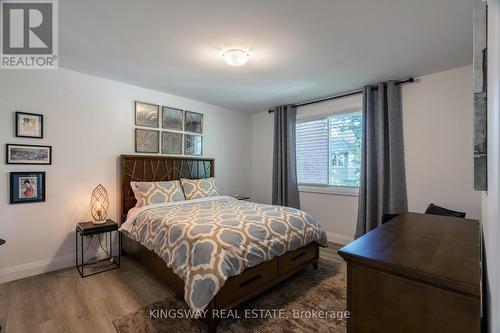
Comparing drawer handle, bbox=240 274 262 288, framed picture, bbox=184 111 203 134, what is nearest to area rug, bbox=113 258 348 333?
drawer handle, bbox=240 274 262 288

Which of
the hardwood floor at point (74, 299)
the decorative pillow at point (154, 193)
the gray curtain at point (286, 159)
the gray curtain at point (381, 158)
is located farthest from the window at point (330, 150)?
the hardwood floor at point (74, 299)

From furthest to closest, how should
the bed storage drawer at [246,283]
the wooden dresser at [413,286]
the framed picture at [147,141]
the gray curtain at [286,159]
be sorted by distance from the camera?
the gray curtain at [286,159]
the framed picture at [147,141]
the bed storage drawer at [246,283]
the wooden dresser at [413,286]

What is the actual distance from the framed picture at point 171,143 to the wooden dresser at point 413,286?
321 centimetres

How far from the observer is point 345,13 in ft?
5.84

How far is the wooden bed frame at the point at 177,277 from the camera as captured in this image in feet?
6.06

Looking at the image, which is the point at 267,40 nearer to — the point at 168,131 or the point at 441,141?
the point at 168,131

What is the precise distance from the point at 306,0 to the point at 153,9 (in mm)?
Answer: 1118

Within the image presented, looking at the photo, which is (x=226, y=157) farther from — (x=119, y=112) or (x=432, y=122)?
(x=432, y=122)

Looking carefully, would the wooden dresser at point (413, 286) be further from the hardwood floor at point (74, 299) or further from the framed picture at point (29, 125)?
the framed picture at point (29, 125)

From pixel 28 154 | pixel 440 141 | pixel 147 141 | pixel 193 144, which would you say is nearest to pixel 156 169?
pixel 147 141

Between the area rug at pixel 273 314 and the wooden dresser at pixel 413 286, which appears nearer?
the wooden dresser at pixel 413 286

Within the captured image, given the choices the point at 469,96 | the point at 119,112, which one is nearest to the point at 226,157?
the point at 119,112

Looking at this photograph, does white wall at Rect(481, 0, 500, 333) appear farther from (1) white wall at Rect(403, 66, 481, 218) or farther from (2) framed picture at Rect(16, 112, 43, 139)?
(2) framed picture at Rect(16, 112, 43, 139)

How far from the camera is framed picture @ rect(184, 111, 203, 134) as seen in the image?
3.97 metres
